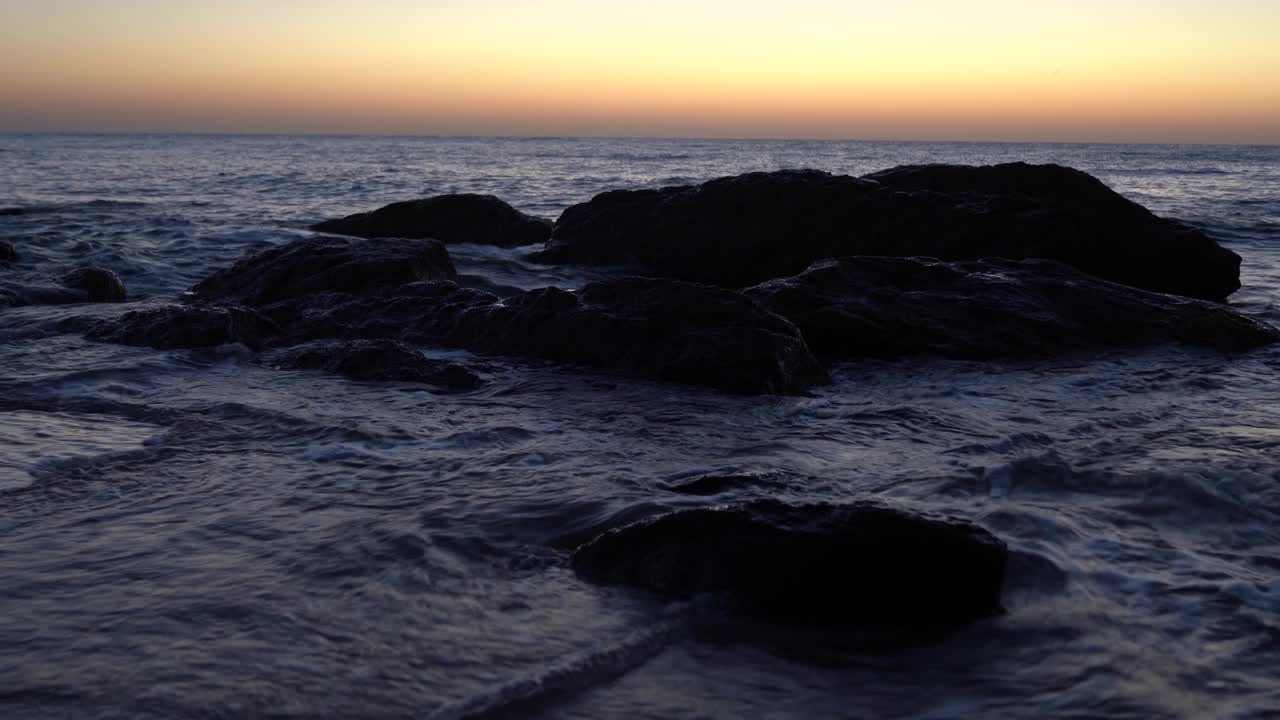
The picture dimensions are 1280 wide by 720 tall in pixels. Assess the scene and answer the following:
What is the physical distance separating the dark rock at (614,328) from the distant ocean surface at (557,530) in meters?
0.26

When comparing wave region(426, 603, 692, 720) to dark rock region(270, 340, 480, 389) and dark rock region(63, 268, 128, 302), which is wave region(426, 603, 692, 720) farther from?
dark rock region(63, 268, 128, 302)

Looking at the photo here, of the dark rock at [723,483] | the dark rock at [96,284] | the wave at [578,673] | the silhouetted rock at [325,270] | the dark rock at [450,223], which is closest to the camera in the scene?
the wave at [578,673]

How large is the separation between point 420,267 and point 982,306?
17.0ft

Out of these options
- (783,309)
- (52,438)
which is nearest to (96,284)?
(52,438)

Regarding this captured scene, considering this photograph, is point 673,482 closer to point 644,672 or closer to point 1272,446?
point 644,672


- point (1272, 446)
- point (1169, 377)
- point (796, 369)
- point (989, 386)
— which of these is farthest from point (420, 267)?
point (1272, 446)

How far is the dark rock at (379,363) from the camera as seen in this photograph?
687cm

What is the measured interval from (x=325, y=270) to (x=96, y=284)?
9.07ft

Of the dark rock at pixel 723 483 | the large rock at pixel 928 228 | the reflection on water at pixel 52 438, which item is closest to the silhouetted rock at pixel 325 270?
the large rock at pixel 928 228

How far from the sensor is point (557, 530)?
4211 millimetres

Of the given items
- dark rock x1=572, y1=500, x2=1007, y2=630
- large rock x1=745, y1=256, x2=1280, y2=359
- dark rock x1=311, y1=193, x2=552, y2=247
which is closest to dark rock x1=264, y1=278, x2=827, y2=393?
large rock x1=745, y1=256, x2=1280, y2=359

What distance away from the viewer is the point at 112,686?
2.90 meters

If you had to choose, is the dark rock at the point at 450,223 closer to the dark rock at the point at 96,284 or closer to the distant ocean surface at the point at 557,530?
the dark rock at the point at 96,284

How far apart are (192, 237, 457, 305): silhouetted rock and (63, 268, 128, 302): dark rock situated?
0.83 m
